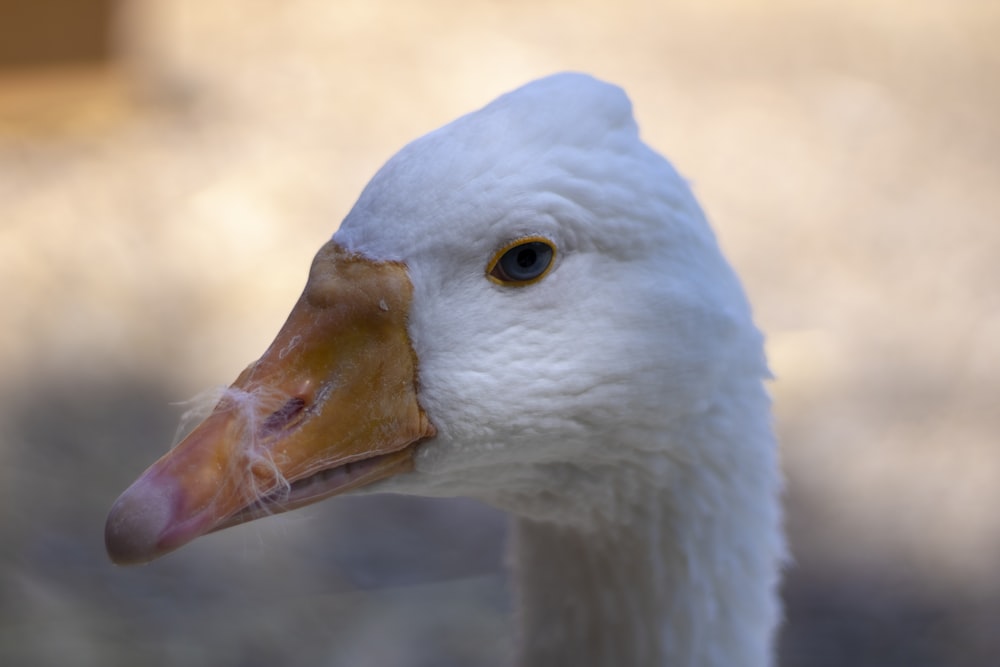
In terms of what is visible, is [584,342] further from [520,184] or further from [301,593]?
[301,593]

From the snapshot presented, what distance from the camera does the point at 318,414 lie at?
162cm

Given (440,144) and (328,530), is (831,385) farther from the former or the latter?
(440,144)

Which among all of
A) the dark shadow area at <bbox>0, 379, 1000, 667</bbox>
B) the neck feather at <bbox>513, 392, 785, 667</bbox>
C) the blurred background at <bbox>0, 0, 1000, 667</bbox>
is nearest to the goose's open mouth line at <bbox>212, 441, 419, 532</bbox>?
the neck feather at <bbox>513, 392, 785, 667</bbox>

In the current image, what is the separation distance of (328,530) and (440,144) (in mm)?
3206

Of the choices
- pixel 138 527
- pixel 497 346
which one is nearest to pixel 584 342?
pixel 497 346

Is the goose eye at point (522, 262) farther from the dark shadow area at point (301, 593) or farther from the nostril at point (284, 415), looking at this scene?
the dark shadow area at point (301, 593)

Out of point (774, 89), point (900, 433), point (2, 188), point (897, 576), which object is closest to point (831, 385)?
point (900, 433)

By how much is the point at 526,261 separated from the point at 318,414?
1.22 feet

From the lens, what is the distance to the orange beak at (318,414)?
5.03 feet

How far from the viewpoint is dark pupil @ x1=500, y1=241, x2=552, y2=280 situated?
165cm

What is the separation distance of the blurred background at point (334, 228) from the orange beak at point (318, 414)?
3.09ft

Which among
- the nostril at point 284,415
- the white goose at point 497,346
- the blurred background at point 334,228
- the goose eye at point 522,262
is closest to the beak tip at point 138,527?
the white goose at point 497,346

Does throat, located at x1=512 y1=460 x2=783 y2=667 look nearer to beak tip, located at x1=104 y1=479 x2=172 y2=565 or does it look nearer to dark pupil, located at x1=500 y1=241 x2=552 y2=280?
dark pupil, located at x1=500 y1=241 x2=552 y2=280

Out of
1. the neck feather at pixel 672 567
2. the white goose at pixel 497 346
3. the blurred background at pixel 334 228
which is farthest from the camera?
the blurred background at pixel 334 228
